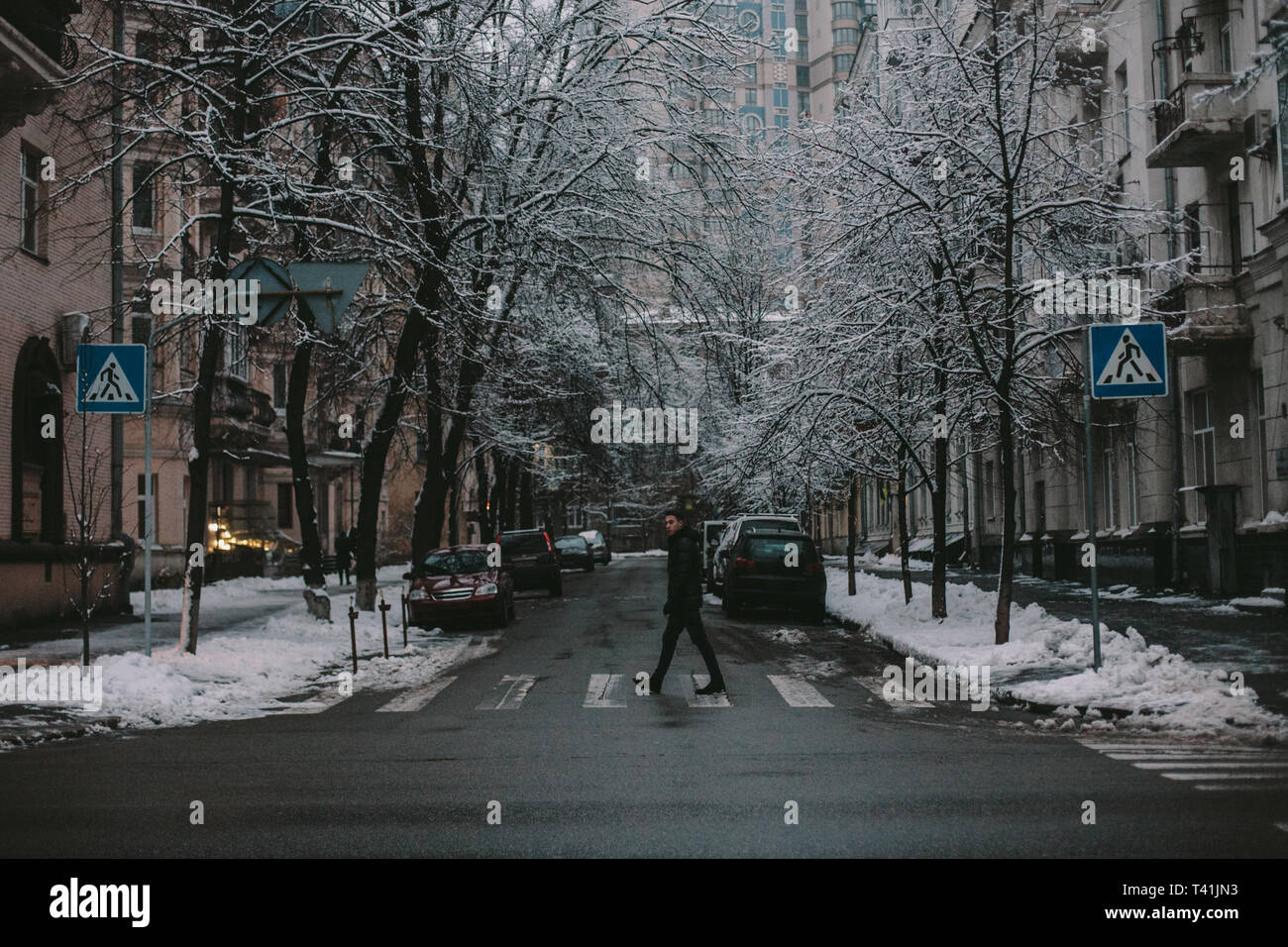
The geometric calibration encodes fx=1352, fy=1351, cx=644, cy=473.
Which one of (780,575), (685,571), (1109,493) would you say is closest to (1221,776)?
(685,571)

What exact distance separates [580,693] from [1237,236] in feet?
58.0

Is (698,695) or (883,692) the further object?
(883,692)

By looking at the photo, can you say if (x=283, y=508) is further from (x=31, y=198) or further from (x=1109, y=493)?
(x=1109, y=493)

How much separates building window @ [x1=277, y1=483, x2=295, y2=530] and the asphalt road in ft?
137

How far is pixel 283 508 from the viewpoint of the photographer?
180ft

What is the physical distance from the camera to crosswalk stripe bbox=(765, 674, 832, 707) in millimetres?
13805

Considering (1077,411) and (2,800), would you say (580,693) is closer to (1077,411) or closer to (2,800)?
(2,800)

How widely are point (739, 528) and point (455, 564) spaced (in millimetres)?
6038

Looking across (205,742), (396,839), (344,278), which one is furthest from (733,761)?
(344,278)

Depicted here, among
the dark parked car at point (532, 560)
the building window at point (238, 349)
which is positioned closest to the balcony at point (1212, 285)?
the building window at point (238, 349)

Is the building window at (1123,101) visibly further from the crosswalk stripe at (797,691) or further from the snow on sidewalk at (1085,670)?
the crosswalk stripe at (797,691)

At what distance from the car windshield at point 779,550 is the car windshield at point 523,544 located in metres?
13.5

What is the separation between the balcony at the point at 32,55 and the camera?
19969 mm

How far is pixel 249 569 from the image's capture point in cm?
4309
